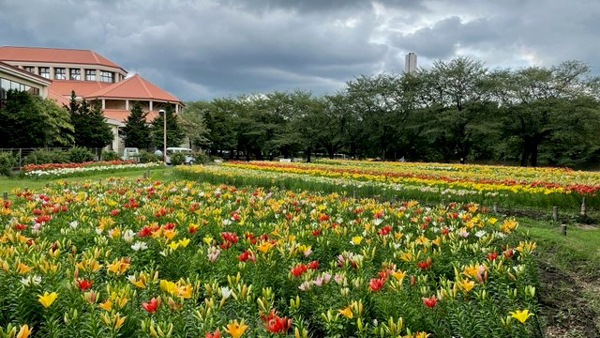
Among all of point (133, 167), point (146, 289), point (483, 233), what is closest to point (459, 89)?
point (133, 167)

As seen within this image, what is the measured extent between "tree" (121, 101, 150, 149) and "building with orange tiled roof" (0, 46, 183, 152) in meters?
12.2

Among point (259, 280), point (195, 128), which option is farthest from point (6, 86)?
point (259, 280)

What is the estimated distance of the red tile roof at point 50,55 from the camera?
6281 centimetres

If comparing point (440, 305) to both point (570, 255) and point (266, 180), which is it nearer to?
point (570, 255)

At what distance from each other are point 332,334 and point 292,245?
1.32 meters

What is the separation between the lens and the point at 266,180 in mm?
13547

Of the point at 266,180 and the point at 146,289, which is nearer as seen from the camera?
the point at 146,289

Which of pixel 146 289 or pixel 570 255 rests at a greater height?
pixel 146 289

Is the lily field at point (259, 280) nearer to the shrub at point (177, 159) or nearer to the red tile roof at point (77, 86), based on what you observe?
the shrub at point (177, 159)

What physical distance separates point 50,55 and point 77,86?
7466 millimetres

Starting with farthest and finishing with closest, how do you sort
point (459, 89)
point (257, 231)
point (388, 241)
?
point (459, 89) < point (257, 231) < point (388, 241)

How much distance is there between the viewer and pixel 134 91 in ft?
191

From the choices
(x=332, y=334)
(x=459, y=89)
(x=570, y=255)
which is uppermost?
(x=459, y=89)

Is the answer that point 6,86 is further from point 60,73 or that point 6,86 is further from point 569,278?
point 60,73
